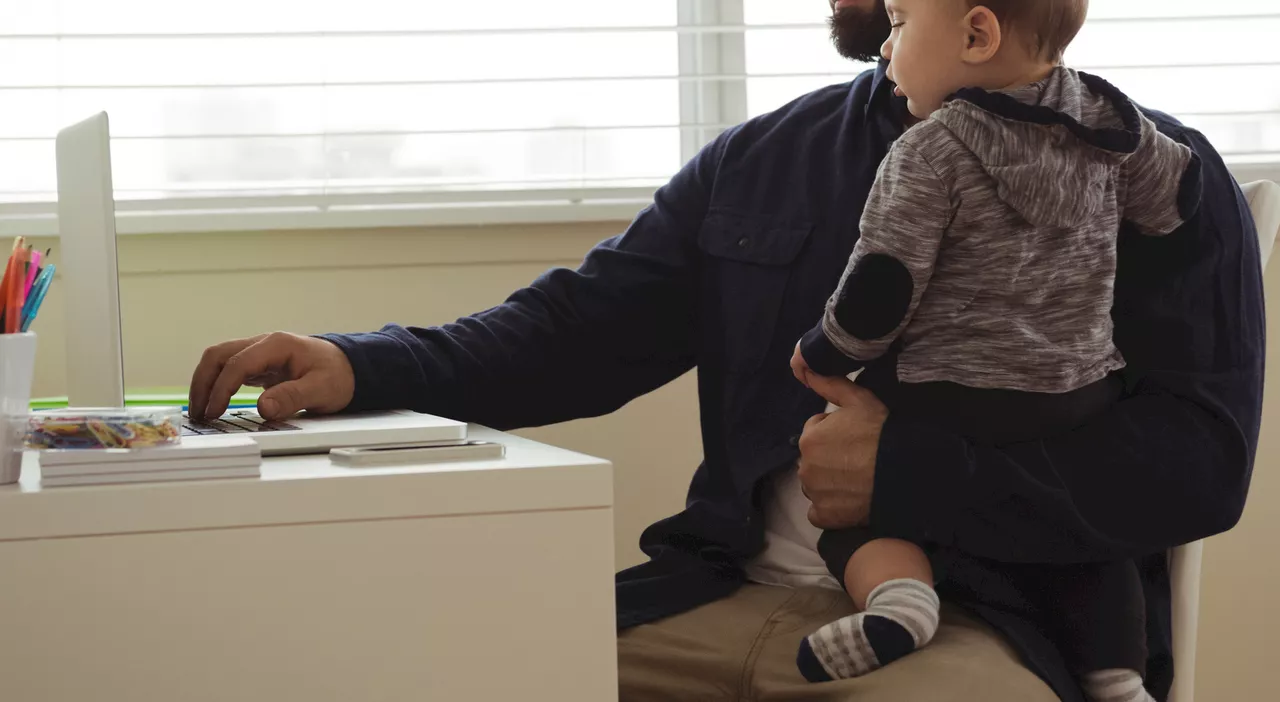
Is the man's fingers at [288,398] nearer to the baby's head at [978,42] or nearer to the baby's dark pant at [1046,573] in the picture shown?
the baby's dark pant at [1046,573]

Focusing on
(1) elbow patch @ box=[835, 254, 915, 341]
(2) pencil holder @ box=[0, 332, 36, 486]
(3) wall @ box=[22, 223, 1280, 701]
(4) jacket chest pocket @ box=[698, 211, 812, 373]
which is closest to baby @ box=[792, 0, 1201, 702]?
(1) elbow patch @ box=[835, 254, 915, 341]

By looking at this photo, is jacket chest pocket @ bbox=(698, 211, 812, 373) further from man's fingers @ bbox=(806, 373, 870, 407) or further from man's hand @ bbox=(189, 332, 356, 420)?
man's hand @ bbox=(189, 332, 356, 420)

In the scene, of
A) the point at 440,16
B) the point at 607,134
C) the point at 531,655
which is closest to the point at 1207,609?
the point at 607,134

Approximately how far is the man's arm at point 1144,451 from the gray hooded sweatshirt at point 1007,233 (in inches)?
2.0

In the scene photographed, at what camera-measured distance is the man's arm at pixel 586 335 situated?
1286 millimetres

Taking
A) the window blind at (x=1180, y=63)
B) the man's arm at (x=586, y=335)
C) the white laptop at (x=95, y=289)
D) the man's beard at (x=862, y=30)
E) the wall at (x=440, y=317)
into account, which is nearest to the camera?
the white laptop at (x=95, y=289)

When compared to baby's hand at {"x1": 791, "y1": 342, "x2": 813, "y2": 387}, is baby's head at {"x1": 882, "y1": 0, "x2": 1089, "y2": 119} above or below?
above

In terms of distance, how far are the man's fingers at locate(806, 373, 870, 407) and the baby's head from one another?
271 mm

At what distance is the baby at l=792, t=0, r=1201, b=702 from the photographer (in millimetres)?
1081

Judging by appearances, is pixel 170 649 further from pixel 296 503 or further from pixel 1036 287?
pixel 1036 287

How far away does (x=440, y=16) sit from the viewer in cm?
194

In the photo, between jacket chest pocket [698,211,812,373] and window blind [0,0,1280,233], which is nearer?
jacket chest pocket [698,211,812,373]

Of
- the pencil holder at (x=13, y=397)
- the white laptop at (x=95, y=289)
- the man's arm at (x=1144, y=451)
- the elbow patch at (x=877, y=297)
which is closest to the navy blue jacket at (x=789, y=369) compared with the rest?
the man's arm at (x=1144, y=451)

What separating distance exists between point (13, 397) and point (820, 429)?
0.69 meters
